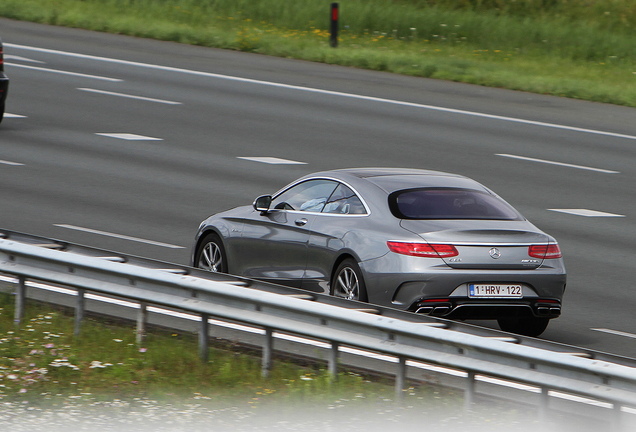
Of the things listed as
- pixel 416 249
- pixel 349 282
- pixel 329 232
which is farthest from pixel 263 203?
pixel 416 249

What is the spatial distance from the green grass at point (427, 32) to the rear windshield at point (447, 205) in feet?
51.9

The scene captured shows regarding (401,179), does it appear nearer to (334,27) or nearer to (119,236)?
(119,236)

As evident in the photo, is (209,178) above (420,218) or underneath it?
underneath

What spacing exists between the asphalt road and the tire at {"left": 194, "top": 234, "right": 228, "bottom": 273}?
737 mm

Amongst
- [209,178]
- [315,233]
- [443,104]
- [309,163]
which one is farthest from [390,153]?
[315,233]

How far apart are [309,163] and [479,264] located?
31.2ft

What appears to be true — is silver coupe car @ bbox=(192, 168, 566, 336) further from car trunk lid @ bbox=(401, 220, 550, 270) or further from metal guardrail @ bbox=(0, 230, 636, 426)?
metal guardrail @ bbox=(0, 230, 636, 426)

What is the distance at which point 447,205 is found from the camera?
10234mm

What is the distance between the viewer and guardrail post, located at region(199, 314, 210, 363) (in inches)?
334

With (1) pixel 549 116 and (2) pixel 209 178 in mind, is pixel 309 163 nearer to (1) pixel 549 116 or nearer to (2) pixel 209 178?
(2) pixel 209 178

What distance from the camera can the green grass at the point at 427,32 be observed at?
1094 inches

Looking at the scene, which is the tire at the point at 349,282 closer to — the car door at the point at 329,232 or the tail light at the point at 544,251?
the car door at the point at 329,232

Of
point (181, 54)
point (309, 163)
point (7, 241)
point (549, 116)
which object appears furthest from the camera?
point (181, 54)

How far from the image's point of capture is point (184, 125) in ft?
71.6
